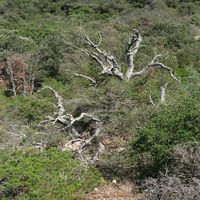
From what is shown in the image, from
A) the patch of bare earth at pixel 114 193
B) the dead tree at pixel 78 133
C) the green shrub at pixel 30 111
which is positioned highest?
the patch of bare earth at pixel 114 193

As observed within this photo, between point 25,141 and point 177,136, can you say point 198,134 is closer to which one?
point 177,136

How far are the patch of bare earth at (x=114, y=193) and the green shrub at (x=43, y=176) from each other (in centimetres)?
22

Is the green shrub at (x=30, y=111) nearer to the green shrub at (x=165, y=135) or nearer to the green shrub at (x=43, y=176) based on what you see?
the green shrub at (x=165, y=135)

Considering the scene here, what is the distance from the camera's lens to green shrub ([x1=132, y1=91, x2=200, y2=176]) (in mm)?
9562

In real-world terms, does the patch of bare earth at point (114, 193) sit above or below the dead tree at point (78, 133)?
above

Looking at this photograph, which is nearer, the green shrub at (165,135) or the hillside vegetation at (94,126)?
the hillside vegetation at (94,126)

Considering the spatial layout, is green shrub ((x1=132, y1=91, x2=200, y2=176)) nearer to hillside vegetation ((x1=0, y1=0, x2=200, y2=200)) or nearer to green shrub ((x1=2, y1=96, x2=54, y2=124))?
hillside vegetation ((x1=0, y1=0, x2=200, y2=200))

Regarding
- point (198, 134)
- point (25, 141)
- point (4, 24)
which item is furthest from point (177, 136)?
point (4, 24)

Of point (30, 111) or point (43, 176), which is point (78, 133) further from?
point (43, 176)

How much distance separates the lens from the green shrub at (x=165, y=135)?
9562 mm

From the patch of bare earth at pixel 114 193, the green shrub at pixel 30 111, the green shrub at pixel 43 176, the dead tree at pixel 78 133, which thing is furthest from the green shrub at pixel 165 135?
→ the green shrub at pixel 30 111

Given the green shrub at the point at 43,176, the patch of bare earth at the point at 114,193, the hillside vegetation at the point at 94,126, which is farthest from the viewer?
the patch of bare earth at the point at 114,193

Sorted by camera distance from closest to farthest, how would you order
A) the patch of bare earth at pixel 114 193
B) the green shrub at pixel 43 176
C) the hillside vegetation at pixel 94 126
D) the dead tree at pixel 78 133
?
1. the green shrub at pixel 43 176
2. the hillside vegetation at pixel 94 126
3. the patch of bare earth at pixel 114 193
4. the dead tree at pixel 78 133

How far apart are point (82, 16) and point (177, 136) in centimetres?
3715
